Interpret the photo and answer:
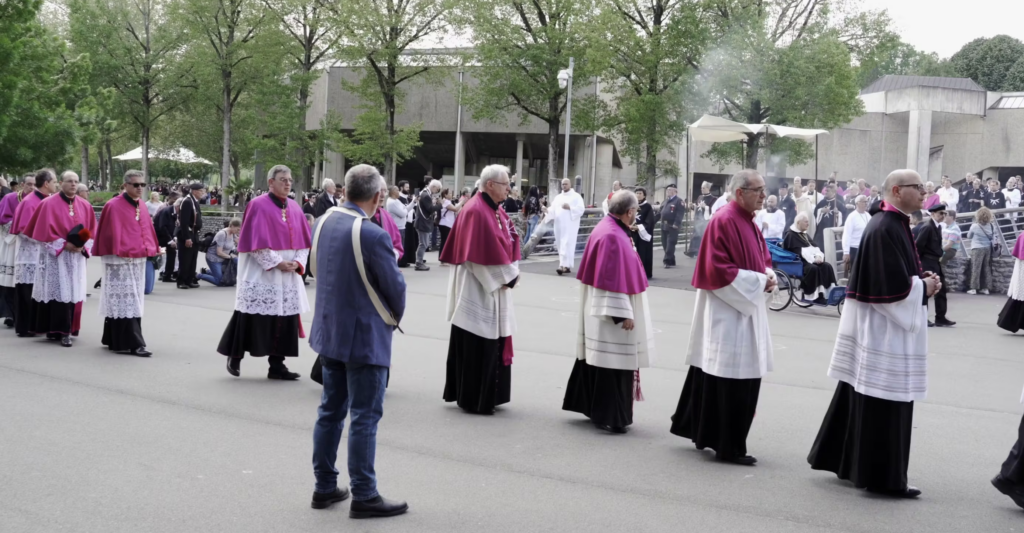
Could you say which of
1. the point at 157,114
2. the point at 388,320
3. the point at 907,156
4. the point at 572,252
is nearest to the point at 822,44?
the point at 572,252

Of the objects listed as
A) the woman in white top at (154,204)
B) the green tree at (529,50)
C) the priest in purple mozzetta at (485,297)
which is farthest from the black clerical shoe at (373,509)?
the green tree at (529,50)

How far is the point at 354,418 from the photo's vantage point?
5.11 meters

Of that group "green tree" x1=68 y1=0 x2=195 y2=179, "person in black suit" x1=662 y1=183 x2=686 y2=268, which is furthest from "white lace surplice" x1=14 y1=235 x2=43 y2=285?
"green tree" x1=68 y1=0 x2=195 y2=179

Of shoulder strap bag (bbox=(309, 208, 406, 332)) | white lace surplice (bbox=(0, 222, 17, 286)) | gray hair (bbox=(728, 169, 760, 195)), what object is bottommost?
white lace surplice (bbox=(0, 222, 17, 286))

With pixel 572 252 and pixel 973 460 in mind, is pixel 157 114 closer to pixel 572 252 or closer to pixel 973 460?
pixel 572 252

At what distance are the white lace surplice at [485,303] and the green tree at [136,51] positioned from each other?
123ft

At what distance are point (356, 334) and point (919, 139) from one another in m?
45.0

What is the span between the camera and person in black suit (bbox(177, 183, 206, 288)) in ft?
56.4

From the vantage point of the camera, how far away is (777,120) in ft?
96.6

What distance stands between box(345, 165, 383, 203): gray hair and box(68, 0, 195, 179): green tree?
39408 millimetres

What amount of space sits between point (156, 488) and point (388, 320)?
1.75 m

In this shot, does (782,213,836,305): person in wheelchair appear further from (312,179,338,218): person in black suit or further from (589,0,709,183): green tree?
(589,0,709,183): green tree

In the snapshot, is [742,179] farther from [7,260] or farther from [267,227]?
[7,260]

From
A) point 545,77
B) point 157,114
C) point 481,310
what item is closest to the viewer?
point 481,310
